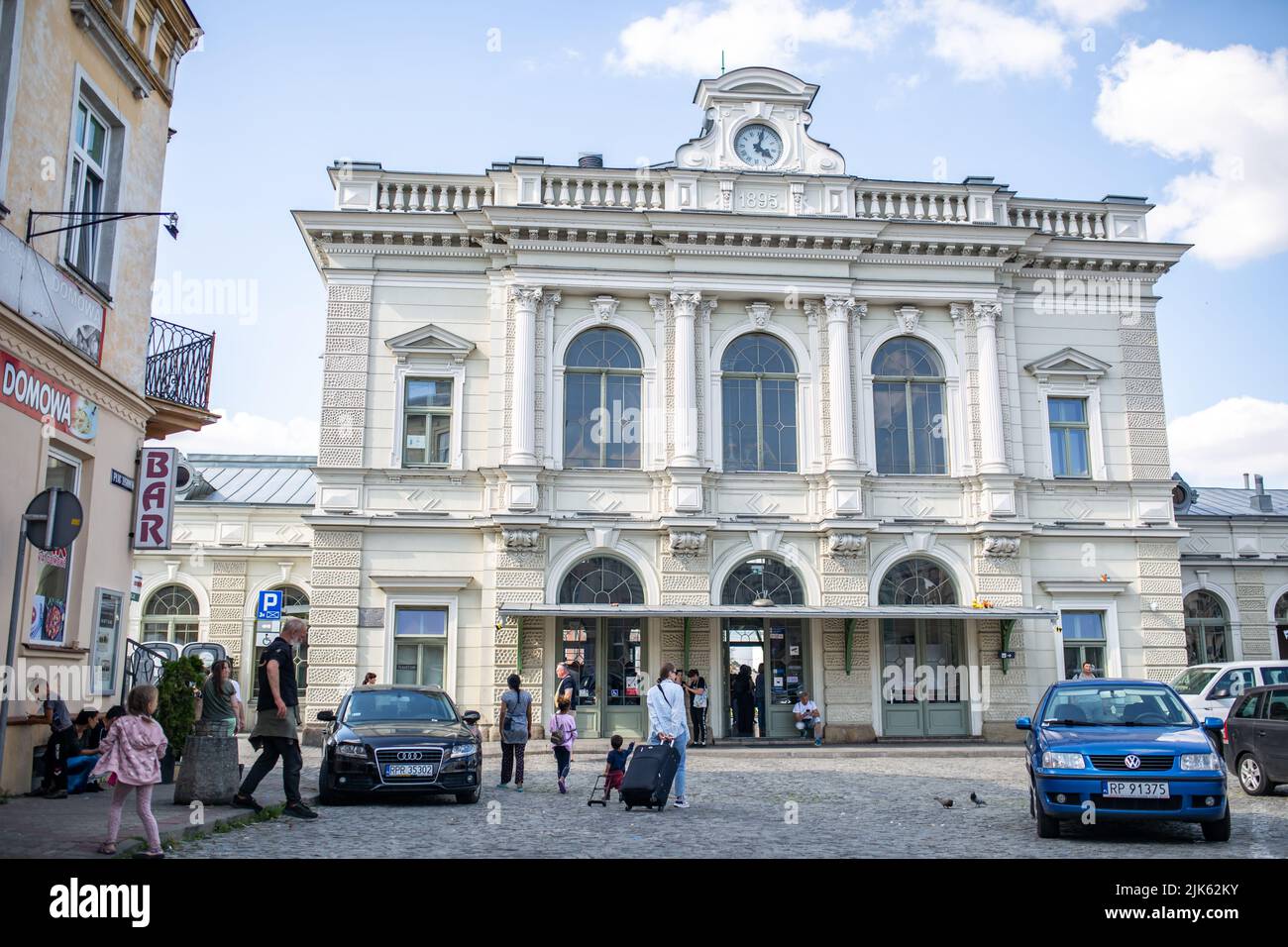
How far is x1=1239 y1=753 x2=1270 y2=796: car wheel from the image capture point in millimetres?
15133

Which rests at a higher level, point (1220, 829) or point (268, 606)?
point (268, 606)

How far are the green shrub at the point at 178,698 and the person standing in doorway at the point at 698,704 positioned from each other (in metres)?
11.1

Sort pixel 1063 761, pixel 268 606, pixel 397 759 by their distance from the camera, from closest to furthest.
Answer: pixel 1063 761 < pixel 397 759 < pixel 268 606

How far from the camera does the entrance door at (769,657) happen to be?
25984 millimetres

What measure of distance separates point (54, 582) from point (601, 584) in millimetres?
13712

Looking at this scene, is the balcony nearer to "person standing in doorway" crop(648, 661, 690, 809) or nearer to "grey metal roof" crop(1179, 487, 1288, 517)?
"person standing in doorway" crop(648, 661, 690, 809)

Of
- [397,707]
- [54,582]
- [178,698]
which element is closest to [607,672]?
[397,707]

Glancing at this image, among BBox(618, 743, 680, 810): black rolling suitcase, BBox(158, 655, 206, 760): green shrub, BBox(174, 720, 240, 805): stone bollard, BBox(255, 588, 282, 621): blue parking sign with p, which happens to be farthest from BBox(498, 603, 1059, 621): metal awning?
BBox(174, 720, 240, 805): stone bollard

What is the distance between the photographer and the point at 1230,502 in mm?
36406

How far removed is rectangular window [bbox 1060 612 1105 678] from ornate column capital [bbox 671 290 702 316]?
1128 cm

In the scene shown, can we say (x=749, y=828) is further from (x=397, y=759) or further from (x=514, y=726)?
(x=514, y=726)
